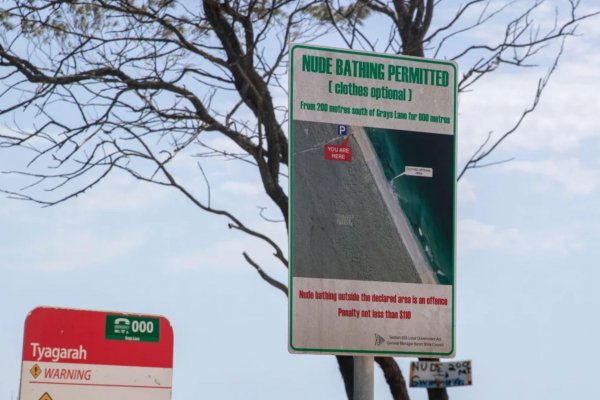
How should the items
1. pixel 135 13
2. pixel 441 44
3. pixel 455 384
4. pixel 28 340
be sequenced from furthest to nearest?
pixel 441 44 < pixel 135 13 < pixel 455 384 < pixel 28 340

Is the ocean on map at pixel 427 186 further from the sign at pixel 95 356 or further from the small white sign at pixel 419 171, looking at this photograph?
the sign at pixel 95 356

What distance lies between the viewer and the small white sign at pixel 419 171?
441 cm

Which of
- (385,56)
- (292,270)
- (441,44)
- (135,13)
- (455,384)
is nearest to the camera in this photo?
(292,270)

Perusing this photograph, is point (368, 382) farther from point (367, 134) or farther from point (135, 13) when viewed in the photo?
point (135, 13)

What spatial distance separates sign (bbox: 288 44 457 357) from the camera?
4.18 m

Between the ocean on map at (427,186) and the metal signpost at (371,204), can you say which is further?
the ocean on map at (427,186)

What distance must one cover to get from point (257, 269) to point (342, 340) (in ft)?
18.2

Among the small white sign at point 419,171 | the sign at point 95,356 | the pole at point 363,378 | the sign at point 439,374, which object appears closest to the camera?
the sign at point 95,356

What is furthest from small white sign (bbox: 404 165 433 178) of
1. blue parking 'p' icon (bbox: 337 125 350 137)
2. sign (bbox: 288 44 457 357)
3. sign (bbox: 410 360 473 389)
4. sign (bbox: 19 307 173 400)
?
sign (bbox: 410 360 473 389)

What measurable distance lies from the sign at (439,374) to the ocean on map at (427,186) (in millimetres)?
4588

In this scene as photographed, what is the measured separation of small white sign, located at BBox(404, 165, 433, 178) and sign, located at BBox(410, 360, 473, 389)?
15.5 feet

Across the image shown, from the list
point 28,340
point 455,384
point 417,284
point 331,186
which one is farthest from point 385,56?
point 455,384

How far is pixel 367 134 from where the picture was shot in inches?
170

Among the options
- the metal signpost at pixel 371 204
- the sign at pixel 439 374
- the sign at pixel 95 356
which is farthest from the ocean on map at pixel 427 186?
the sign at pixel 439 374
